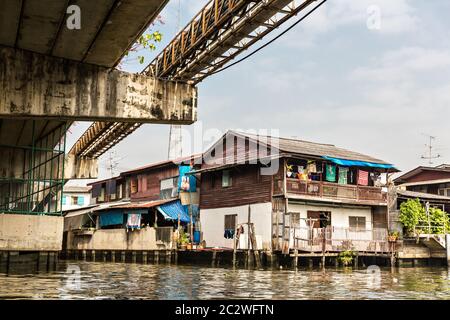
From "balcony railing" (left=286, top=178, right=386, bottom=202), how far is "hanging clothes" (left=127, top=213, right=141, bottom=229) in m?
11.6

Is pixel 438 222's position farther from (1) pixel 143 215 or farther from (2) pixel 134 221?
(1) pixel 143 215

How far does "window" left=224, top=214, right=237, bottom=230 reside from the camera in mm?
32906

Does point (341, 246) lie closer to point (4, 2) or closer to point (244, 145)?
point (244, 145)

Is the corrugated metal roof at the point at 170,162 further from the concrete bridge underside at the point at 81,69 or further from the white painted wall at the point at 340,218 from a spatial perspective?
the concrete bridge underside at the point at 81,69

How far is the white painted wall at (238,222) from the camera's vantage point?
2988 centimetres

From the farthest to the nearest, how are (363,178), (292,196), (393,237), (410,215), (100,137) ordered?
(410,215) → (363,178) → (393,237) → (292,196) → (100,137)

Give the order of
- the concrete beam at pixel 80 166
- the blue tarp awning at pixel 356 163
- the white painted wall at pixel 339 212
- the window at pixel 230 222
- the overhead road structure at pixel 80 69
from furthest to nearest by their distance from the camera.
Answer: the window at pixel 230 222, the white painted wall at pixel 339 212, the blue tarp awning at pixel 356 163, the concrete beam at pixel 80 166, the overhead road structure at pixel 80 69

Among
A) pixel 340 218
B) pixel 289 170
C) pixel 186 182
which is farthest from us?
pixel 186 182

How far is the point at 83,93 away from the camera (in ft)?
38.1

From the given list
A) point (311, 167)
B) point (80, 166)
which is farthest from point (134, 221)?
point (311, 167)

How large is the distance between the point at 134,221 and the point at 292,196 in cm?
1216

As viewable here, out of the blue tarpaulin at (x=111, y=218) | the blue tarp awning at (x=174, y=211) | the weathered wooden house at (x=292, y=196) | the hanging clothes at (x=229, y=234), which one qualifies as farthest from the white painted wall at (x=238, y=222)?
the blue tarpaulin at (x=111, y=218)

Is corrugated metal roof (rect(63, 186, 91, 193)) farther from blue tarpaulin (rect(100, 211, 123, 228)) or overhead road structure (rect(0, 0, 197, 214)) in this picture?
overhead road structure (rect(0, 0, 197, 214))
